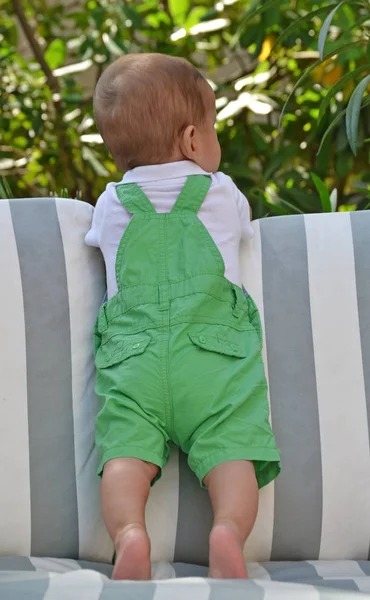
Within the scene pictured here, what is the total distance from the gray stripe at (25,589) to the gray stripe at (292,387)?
0.48 meters

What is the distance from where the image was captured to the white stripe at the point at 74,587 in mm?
1061

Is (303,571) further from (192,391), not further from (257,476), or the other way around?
(192,391)

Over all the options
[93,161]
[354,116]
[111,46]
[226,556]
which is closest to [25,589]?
[226,556]

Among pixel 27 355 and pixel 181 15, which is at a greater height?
pixel 181 15

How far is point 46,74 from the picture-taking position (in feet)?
10.3

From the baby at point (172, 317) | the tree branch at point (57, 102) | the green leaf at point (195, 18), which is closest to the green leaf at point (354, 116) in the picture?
the baby at point (172, 317)

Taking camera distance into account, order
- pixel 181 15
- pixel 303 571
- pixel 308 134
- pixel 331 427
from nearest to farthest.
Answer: pixel 303 571
pixel 331 427
pixel 308 134
pixel 181 15

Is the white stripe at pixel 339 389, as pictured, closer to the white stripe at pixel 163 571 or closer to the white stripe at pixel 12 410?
the white stripe at pixel 163 571

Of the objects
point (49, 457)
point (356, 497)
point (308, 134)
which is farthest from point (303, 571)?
point (308, 134)

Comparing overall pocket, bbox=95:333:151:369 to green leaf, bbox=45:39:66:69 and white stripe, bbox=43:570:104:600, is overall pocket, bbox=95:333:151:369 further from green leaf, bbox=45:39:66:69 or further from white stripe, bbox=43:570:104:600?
green leaf, bbox=45:39:66:69

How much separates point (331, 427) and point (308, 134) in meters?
1.57

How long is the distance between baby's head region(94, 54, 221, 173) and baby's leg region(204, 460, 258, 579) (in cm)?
55

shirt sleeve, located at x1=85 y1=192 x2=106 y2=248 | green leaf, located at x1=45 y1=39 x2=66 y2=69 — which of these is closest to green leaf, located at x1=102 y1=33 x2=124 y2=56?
green leaf, located at x1=45 y1=39 x2=66 y2=69

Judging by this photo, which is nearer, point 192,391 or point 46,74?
point 192,391
